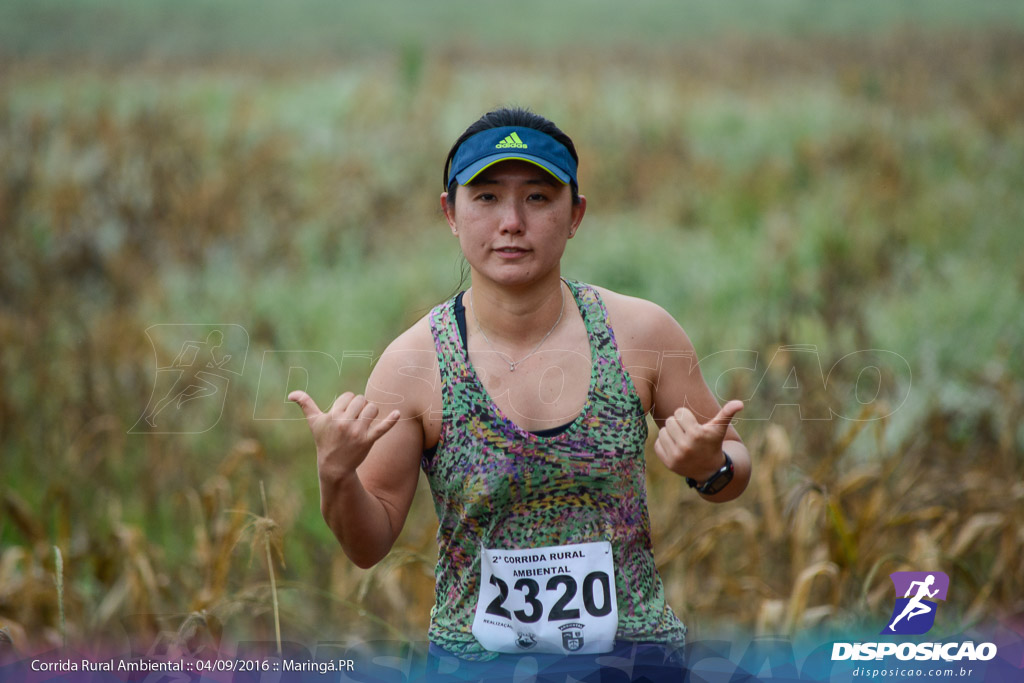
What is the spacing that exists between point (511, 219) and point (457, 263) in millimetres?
3359

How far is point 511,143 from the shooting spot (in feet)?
6.49

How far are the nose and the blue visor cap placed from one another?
89mm

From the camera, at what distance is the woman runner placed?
1995mm

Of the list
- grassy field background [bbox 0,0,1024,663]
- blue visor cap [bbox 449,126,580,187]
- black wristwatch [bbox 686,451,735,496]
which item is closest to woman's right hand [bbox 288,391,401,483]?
blue visor cap [bbox 449,126,580,187]

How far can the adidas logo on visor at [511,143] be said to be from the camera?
1.97 metres

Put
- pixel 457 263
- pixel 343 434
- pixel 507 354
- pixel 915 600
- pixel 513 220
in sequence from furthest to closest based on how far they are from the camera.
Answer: pixel 457 263 → pixel 915 600 → pixel 507 354 → pixel 513 220 → pixel 343 434

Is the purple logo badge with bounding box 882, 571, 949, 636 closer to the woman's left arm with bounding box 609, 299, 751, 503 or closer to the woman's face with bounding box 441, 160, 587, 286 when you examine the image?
the woman's left arm with bounding box 609, 299, 751, 503

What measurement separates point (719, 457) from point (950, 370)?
3734 millimetres

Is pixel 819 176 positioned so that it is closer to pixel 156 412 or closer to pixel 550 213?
pixel 156 412

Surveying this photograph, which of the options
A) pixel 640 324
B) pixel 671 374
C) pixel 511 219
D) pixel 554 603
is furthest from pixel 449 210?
pixel 554 603

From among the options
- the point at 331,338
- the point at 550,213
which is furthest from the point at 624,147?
→ the point at 550,213

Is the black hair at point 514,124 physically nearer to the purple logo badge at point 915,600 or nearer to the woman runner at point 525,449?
the woman runner at point 525,449

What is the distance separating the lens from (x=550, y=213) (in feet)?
6.56

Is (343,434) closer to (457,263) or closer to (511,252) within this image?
(511,252)
